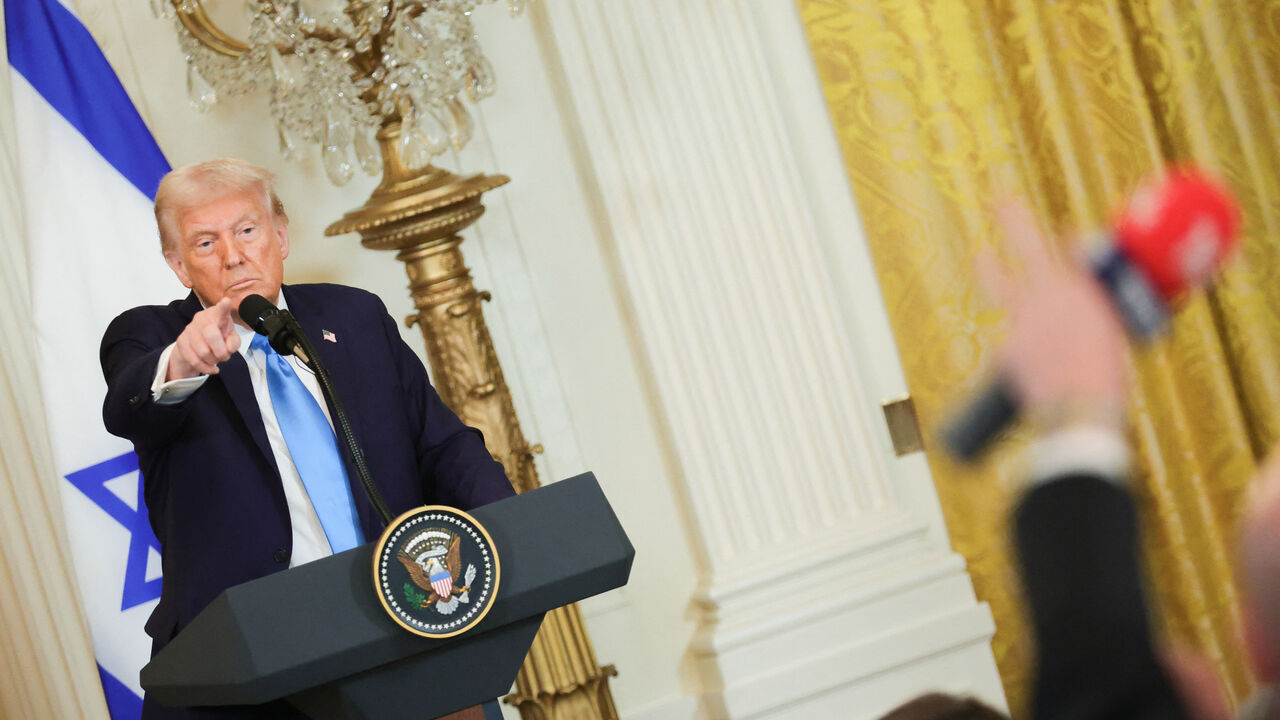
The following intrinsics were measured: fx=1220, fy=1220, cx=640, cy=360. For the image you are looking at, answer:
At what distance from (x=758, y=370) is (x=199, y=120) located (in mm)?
1553

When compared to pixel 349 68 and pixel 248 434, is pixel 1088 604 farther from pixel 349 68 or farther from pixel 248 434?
pixel 349 68

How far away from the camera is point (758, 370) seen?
3107mm

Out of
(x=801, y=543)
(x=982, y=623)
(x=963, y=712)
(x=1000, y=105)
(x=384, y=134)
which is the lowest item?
(x=982, y=623)

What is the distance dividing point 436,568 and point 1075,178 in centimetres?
226

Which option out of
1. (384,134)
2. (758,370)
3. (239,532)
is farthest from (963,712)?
(758,370)

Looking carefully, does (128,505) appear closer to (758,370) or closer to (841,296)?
(758,370)

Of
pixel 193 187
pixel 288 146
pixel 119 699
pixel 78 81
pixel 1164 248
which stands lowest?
pixel 119 699

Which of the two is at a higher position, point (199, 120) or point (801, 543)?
point (199, 120)

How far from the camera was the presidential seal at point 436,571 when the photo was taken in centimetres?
150

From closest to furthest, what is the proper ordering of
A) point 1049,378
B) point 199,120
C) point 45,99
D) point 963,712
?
1. point 963,712
2. point 1049,378
3. point 45,99
4. point 199,120

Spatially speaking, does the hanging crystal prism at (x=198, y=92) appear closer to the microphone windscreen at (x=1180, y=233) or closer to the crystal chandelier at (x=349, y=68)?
the crystal chandelier at (x=349, y=68)

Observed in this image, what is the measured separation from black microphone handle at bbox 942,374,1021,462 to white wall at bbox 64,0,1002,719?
2.23m

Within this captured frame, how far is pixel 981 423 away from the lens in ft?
2.81

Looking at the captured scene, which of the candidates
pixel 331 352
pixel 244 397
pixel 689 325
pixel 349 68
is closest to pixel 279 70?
pixel 349 68
